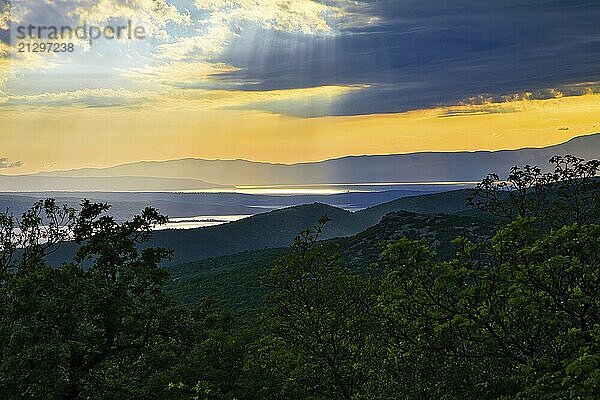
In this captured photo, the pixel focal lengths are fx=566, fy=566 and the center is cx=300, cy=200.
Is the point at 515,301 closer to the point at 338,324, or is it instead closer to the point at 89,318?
the point at 338,324

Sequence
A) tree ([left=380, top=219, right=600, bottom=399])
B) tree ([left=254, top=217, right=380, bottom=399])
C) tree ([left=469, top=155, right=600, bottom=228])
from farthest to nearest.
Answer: tree ([left=469, top=155, right=600, bottom=228])
tree ([left=254, top=217, right=380, bottom=399])
tree ([left=380, top=219, right=600, bottom=399])

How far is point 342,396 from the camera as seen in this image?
26328mm

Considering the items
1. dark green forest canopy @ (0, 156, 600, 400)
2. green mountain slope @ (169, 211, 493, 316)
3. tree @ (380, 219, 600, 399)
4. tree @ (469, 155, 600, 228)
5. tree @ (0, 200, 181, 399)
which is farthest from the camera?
green mountain slope @ (169, 211, 493, 316)

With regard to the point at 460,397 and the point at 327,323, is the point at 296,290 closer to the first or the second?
the point at 327,323

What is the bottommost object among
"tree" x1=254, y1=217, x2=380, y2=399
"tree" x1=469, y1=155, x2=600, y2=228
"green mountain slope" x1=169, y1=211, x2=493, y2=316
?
"green mountain slope" x1=169, y1=211, x2=493, y2=316

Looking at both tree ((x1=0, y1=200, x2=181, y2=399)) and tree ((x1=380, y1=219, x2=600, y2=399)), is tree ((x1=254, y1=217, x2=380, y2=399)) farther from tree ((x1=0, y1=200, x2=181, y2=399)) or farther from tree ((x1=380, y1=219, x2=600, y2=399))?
tree ((x1=0, y1=200, x2=181, y2=399))

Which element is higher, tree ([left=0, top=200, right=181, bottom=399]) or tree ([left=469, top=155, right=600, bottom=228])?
tree ([left=469, top=155, right=600, bottom=228])

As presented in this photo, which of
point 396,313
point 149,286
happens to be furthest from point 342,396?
point 149,286

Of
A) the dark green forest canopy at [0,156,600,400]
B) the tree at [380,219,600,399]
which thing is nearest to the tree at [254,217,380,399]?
the dark green forest canopy at [0,156,600,400]

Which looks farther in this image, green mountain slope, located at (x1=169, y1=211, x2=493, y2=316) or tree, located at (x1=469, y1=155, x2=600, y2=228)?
green mountain slope, located at (x1=169, y1=211, x2=493, y2=316)

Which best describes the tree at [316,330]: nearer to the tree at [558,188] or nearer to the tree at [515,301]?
the tree at [515,301]

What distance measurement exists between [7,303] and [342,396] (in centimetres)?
1904

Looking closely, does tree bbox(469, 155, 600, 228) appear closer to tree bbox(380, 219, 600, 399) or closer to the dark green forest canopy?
the dark green forest canopy

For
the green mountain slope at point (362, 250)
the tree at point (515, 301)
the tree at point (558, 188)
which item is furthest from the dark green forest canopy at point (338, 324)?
the green mountain slope at point (362, 250)
